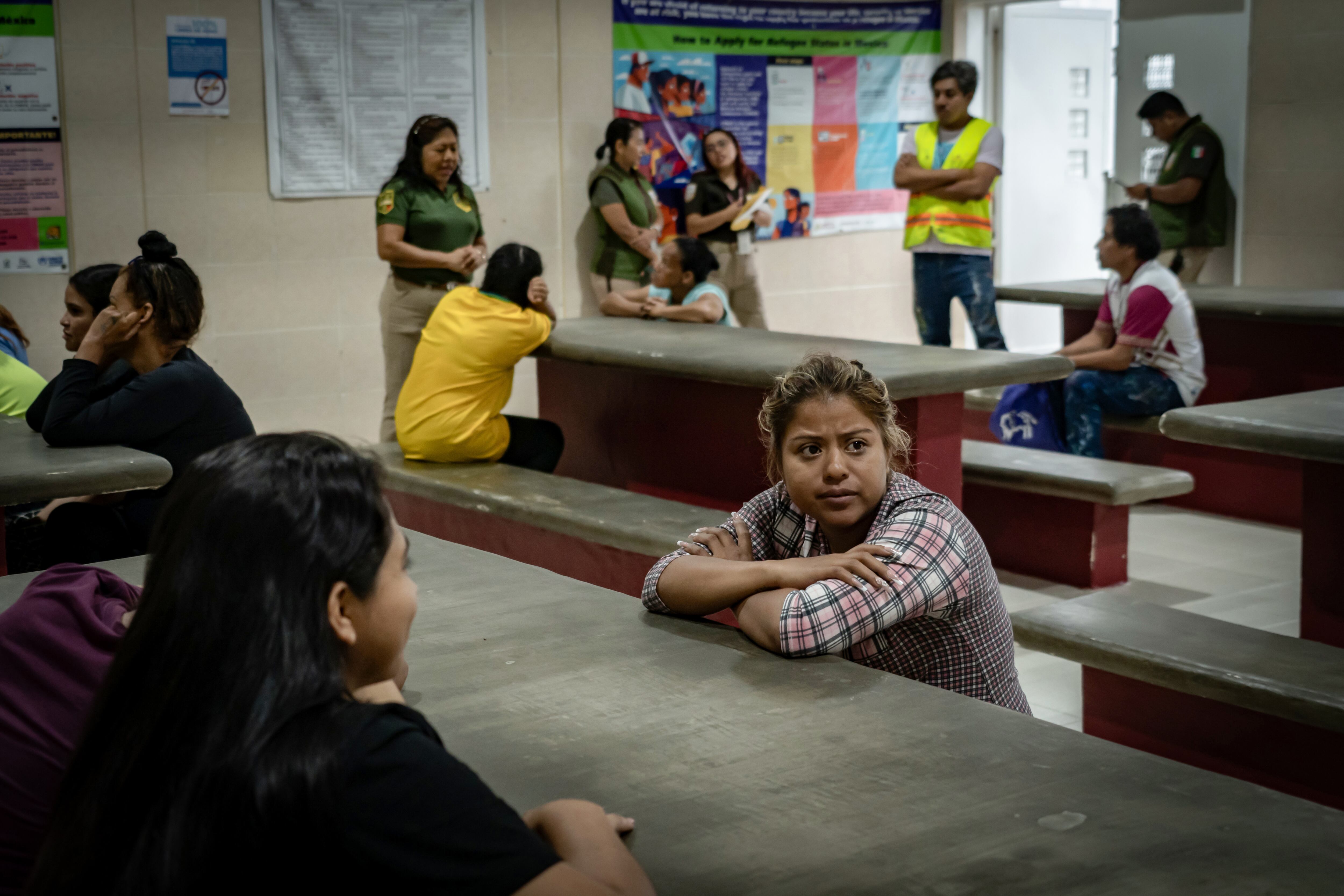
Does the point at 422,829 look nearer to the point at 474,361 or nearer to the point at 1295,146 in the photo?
the point at 474,361

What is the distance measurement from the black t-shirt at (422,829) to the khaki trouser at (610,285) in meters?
6.22

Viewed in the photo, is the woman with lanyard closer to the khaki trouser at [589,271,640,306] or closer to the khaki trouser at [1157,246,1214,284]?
the khaki trouser at [589,271,640,306]

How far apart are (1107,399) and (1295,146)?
2844mm

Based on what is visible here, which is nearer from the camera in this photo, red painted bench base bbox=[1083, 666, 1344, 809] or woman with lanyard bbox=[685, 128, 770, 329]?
red painted bench base bbox=[1083, 666, 1344, 809]

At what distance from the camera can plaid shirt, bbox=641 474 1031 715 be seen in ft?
5.96

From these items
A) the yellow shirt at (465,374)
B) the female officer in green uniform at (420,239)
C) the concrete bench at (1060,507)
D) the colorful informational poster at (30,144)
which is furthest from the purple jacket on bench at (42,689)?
the colorful informational poster at (30,144)

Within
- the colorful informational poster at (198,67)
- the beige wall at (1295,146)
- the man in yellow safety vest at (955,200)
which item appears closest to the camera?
the colorful informational poster at (198,67)

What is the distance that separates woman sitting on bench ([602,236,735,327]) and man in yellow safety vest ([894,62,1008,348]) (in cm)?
151

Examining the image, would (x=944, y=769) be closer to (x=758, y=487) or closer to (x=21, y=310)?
(x=758, y=487)

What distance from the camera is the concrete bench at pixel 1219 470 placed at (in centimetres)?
508

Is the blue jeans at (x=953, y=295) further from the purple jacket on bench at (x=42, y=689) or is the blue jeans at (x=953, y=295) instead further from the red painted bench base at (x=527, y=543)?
the purple jacket on bench at (x=42, y=689)

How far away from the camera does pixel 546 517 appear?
383cm

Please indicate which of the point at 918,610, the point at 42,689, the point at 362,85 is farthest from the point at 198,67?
the point at 42,689

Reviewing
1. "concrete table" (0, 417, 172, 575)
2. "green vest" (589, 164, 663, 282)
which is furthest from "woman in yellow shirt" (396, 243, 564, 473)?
"green vest" (589, 164, 663, 282)
